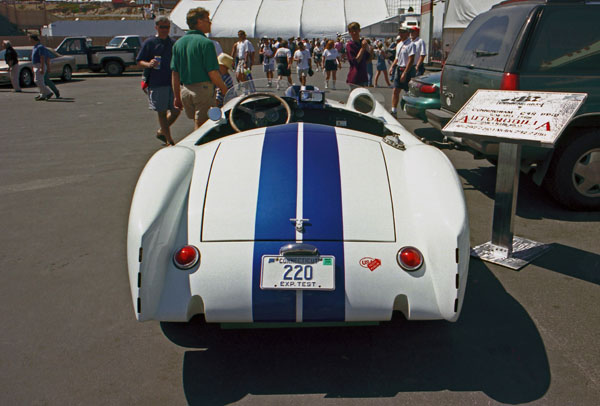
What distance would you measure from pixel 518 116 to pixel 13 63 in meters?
18.1

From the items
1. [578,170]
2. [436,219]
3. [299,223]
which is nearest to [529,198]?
[578,170]

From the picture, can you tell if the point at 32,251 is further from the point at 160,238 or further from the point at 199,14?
the point at 199,14

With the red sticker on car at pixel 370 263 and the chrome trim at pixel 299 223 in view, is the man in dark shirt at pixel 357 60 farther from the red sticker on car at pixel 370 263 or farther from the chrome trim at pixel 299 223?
the red sticker on car at pixel 370 263

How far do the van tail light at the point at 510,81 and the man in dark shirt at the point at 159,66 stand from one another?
4.44m

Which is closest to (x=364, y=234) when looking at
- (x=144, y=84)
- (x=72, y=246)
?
(x=72, y=246)

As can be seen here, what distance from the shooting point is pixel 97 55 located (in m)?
23.8

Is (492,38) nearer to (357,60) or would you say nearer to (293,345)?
(293,345)

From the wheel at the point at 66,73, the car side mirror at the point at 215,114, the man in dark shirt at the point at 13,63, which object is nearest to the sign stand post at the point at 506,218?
the car side mirror at the point at 215,114

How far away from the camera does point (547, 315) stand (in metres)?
3.28

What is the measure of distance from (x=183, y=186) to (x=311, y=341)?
1.14 m

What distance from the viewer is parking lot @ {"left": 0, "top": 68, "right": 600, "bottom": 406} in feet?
8.45

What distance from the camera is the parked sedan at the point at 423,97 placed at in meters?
8.19

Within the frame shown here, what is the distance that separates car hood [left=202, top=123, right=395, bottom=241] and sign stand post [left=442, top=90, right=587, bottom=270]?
902mm

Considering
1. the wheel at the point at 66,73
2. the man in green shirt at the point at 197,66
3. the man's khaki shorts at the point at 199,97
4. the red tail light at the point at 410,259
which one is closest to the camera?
the red tail light at the point at 410,259
